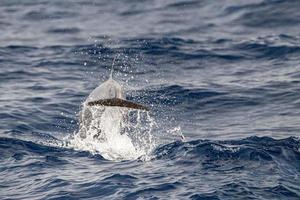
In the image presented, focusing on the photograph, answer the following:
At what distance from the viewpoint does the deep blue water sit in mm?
14328

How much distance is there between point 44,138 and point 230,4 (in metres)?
14.7

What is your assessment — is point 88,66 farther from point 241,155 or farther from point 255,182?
point 255,182

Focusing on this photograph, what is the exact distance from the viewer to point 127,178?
47.5 feet

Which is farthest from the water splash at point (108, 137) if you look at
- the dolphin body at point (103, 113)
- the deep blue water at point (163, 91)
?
the deep blue water at point (163, 91)

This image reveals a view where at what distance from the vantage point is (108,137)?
1709 cm

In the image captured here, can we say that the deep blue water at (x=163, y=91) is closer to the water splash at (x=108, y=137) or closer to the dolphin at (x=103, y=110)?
the water splash at (x=108, y=137)

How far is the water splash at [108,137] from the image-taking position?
54.2 ft

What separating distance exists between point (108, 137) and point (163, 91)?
4.63m

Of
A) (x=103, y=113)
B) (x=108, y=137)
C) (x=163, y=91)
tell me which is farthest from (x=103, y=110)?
(x=163, y=91)

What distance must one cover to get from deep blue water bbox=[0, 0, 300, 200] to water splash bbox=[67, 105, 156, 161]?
35 cm

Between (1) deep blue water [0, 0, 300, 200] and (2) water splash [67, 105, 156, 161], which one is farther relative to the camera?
(2) water splash [67, 105, 156, 161]

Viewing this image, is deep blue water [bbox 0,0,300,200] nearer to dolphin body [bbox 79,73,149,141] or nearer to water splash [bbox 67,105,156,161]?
water splash [bbox 67,105,156,161]

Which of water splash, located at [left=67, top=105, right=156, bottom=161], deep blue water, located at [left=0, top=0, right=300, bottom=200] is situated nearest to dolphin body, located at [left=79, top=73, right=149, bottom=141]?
water splash, located at [left=67, top=105, right=156, bottom=161]

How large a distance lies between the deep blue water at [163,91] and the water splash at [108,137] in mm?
346
